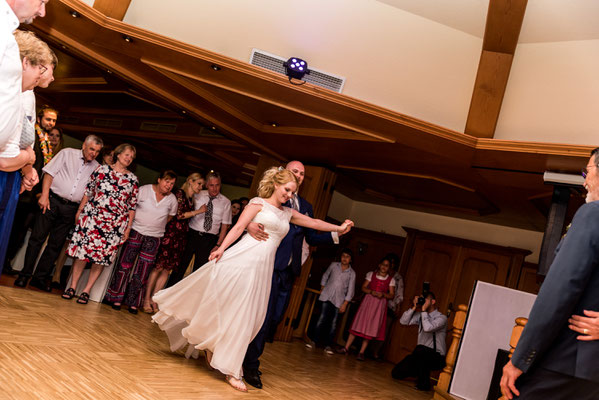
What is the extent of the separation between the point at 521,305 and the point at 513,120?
1.62m

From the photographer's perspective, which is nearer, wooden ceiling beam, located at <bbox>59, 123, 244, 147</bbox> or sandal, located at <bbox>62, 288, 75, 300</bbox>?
sandal, located at <bbox>62, 288, 75, 300</bbox>

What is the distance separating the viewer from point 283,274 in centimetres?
391

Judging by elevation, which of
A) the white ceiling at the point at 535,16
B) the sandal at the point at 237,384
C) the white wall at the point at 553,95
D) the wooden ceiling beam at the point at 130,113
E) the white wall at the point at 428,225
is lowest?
the sandal at the point at 237,384

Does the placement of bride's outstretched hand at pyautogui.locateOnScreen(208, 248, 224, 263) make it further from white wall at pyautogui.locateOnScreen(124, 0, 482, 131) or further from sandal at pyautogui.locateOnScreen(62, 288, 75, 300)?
sandal at pyautogui.locateOnScreen(62, 288, 75, 300)

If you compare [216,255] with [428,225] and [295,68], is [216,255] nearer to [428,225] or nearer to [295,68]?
[295,68]

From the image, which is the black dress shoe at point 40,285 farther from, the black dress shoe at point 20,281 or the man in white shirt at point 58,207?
the black dress shoe at point 20,281

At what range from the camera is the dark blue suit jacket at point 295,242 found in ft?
12.7

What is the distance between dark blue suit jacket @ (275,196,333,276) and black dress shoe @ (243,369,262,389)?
2.39ft

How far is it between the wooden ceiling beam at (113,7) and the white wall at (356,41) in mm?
71

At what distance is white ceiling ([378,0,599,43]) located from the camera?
4.30 meters

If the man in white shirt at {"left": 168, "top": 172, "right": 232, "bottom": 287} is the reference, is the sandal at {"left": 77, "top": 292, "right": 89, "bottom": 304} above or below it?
below

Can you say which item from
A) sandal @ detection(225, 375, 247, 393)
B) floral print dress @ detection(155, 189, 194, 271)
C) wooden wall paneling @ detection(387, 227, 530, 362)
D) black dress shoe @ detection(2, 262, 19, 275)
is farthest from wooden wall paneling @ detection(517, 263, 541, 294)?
black dress shoe @ detection(2, 262, 19, 275)

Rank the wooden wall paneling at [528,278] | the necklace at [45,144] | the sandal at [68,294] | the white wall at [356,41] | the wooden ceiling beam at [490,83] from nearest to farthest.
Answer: the white wall at [356,41] → the necklace at [45,144] → the wooden ceiling beam at [490,83] → the sandal at [68,294] → the wooden wall paneling at [528,278]

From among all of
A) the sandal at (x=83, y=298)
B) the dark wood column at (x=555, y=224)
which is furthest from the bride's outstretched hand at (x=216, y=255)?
the dark wood column at (x=555, y=224)
